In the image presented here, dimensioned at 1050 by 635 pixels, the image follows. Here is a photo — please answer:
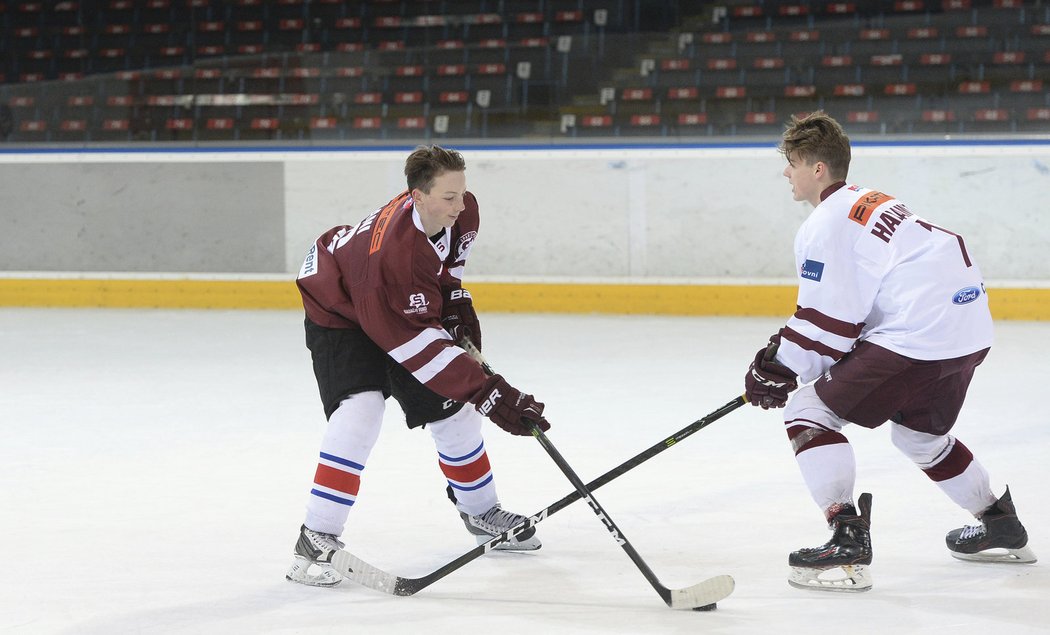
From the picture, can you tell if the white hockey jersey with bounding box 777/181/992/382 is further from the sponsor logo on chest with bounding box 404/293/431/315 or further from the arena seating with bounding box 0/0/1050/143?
the arena seating with bounding box 0/0/1050/143

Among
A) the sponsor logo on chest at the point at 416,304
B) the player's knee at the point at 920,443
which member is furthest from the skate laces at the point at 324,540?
the player's knee at the point at 920,443

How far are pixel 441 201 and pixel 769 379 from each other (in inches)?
A: 30.3

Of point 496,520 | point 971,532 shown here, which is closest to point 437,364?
point 496,520

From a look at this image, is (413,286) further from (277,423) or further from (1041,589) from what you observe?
(277,423)

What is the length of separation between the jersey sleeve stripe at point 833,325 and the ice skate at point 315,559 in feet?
3.56

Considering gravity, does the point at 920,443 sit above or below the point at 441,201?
below

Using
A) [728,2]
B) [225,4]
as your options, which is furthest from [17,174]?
[728,2]

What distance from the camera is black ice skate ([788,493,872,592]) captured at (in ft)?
8.24

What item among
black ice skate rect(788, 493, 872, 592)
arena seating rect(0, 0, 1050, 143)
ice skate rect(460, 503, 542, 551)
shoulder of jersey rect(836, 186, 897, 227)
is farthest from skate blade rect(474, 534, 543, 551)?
arena seating rect(0, 0, 1050, 143)

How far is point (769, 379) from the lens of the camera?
252 centimetres

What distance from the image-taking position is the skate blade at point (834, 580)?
2.55 m

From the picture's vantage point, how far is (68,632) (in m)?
2.34

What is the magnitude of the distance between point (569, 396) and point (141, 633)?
9.21 feet

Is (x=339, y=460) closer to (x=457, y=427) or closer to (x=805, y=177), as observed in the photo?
(x=457, y=427)
